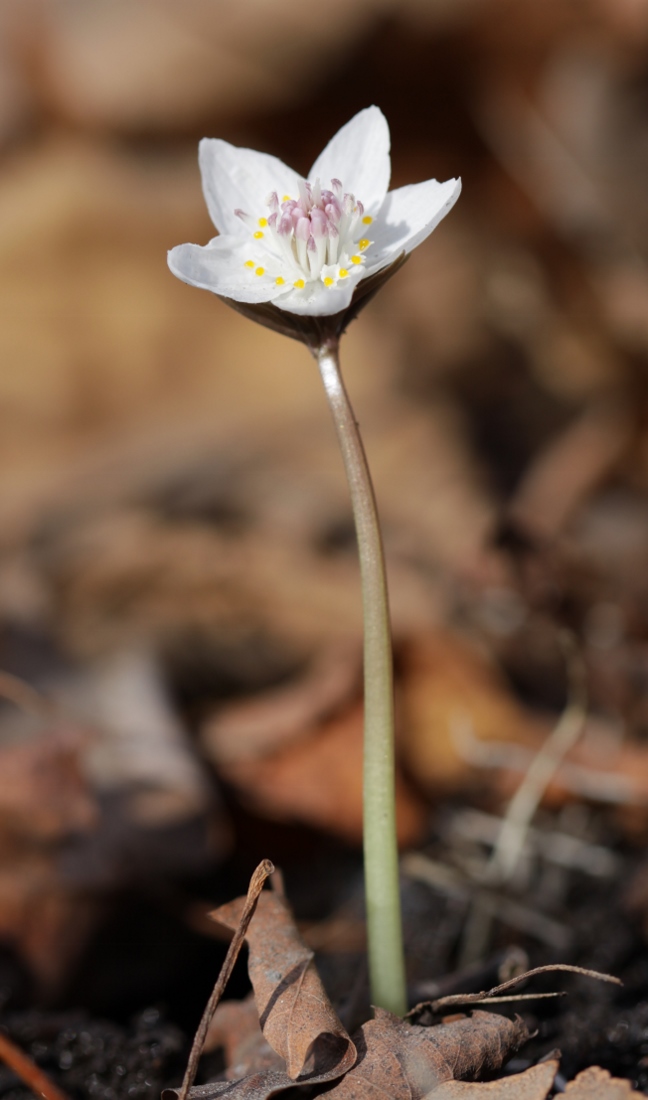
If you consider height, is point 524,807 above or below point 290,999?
below

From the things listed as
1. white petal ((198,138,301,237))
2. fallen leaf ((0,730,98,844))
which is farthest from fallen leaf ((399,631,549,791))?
A: white petal ((198,138,301,237))

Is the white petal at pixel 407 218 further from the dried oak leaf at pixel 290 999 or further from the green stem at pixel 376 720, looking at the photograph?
the dried oak leaf at pixel 290 999

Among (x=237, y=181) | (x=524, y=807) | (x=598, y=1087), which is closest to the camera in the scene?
(x=598, y=1087)

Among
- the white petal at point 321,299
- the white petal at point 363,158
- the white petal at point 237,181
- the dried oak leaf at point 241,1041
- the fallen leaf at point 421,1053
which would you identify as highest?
the white petal at point 237,181

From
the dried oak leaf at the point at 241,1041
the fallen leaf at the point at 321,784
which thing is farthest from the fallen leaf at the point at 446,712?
the dried oak leaf at the point at 241,1041

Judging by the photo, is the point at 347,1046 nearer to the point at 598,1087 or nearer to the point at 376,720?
the point at 598,1087

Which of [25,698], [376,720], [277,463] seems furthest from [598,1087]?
[277,463]
